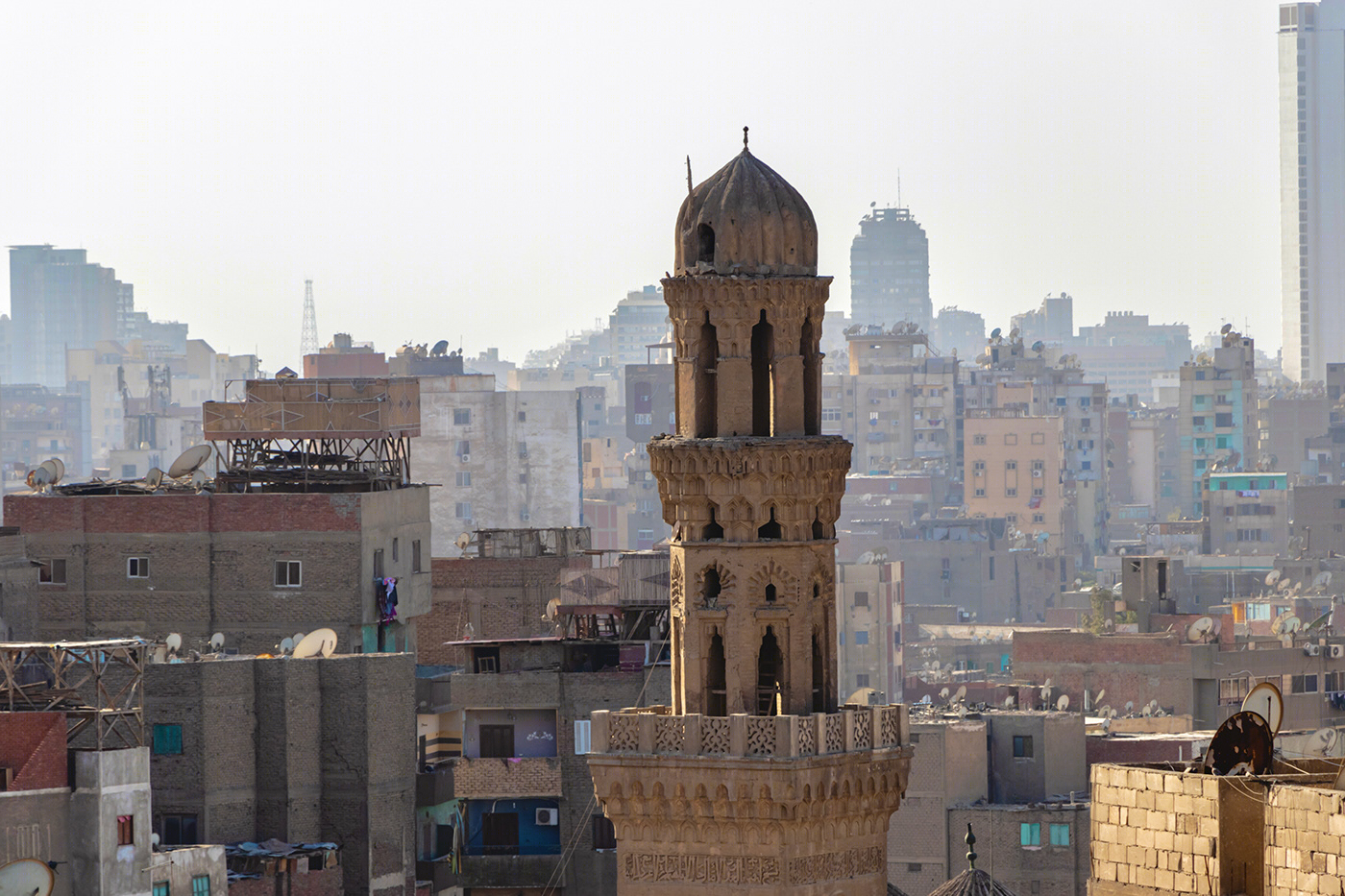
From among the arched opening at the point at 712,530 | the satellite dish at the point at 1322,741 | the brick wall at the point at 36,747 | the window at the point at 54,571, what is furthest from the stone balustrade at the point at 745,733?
the window at the point at 54,571

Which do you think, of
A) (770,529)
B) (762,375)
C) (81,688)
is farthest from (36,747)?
(762,375)

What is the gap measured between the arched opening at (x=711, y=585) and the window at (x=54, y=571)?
2588 centimetres

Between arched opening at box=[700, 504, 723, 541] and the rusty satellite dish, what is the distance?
234 inches

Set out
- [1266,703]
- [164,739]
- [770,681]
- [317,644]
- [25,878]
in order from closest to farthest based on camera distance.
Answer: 1. [1266,703]
2. [770,681]
3. [25,878]
4. [164,739]
5. [317,644]

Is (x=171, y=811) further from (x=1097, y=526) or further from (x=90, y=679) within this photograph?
(x=1097, y=526)

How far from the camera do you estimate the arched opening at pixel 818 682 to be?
32.8 m

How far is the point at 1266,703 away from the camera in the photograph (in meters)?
30.2

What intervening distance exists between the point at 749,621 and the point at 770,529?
969 mm

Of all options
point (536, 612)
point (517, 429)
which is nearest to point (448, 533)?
point (517, 429)

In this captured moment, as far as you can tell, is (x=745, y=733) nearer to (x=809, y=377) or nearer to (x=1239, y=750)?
(x=809, y=377)

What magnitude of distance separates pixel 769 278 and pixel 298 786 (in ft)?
62.6

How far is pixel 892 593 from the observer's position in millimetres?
116125

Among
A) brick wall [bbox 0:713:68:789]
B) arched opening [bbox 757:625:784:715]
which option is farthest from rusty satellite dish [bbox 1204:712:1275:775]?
brick wall [bbox 0:713:68:789]

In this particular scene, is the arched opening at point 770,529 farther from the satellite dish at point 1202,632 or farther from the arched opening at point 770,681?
the satellite dish at point 1202,632
